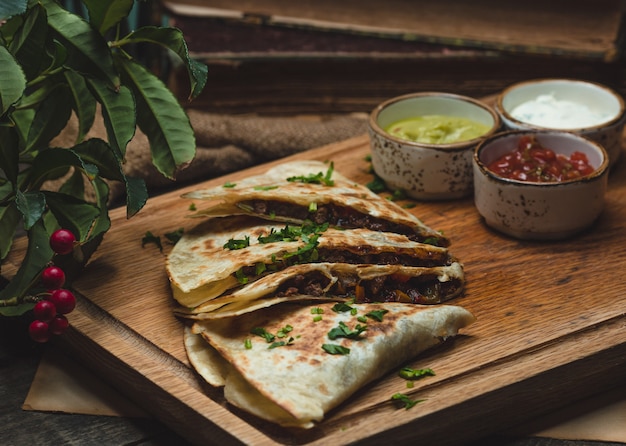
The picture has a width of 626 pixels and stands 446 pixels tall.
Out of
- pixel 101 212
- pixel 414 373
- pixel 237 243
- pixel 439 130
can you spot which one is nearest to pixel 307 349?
pixel 414 373

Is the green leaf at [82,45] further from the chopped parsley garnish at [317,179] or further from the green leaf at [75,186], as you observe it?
the chopped parsley garnish at [317,179]

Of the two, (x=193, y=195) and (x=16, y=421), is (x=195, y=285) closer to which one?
(x=193, y=195)

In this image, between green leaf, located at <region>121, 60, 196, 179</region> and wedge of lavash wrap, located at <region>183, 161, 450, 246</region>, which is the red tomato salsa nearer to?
wedge of lavash wrap, located at <region>183, 161, 450, 246</region>

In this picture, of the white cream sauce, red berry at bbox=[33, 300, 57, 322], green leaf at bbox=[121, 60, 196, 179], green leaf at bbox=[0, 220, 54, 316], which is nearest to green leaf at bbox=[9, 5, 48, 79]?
green leaf at bbox=[121, 60, 196, 179]

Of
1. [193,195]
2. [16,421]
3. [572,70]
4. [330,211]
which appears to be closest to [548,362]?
[330,211]

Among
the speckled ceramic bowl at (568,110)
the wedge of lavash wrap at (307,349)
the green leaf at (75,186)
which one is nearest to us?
the wedge of lavash wrap at (307,349)

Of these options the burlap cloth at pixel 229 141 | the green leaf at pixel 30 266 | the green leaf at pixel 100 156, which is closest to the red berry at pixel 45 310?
the green leaf at pixel 30 266

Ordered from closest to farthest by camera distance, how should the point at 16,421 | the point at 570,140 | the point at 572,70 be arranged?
the point at 16,421
the point at 570,140
the point at 572,70
